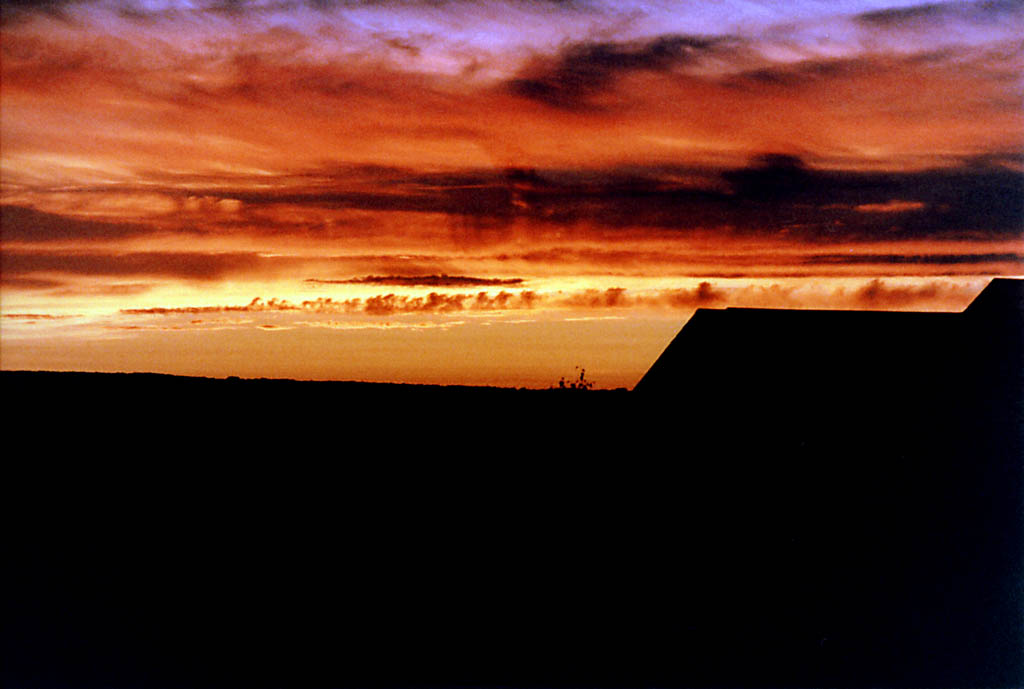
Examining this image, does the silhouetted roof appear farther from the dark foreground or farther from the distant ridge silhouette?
the dark foreground

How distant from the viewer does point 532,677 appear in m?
11.2

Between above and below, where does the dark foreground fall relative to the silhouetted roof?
below

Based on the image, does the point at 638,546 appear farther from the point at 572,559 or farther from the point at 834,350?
the point at 834,350

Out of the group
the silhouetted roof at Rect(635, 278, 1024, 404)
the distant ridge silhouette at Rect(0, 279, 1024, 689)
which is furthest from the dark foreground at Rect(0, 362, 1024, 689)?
the silhouetted roof at Rect(635, 278, 1024, 404)

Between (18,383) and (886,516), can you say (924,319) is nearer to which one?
(886,516)

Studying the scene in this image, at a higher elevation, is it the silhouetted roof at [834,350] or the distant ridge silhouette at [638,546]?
the silhouetted roof at [834,350]

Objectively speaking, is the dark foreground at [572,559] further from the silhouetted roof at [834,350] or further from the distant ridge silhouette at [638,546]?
the silhouetted roof at [834,350]

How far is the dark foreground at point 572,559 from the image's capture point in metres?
10.4

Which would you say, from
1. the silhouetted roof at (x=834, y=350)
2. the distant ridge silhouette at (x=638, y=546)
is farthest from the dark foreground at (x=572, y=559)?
the silhouetted roof at (x=834, y=350)

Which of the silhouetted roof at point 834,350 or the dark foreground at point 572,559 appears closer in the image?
the dark foreground at point 572,559

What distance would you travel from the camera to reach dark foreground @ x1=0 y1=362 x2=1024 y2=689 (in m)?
10.4

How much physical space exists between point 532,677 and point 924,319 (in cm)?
720

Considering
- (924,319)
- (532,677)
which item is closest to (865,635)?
(532,677)

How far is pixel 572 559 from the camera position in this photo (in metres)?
13.2
